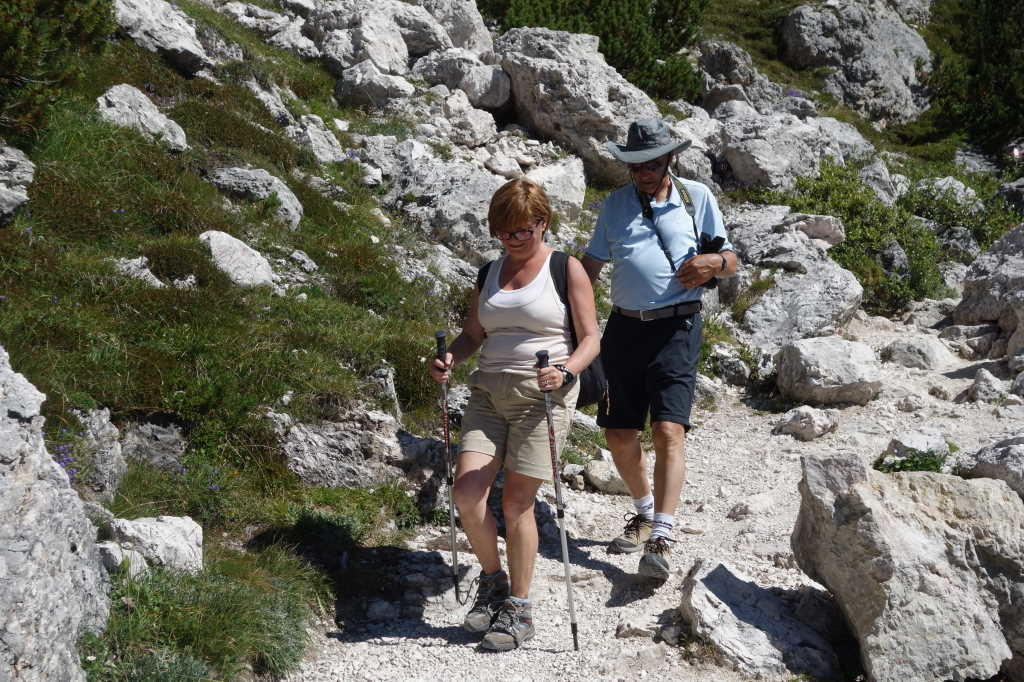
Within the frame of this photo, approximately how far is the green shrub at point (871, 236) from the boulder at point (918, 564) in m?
9.38

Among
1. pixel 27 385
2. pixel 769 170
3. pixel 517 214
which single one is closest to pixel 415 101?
pixel 769 170

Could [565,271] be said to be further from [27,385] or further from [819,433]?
[819,433]

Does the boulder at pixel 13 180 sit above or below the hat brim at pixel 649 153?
below

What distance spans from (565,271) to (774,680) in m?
2.55

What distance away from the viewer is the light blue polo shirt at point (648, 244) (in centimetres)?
561

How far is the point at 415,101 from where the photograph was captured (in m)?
14.5

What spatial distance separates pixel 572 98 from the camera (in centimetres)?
1509

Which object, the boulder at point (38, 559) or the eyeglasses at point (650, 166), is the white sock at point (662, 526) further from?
the boulder at point (38, 559)

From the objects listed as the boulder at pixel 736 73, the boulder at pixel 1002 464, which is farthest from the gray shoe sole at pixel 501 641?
the boulder at pixel 736 73

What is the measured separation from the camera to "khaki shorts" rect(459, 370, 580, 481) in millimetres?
4965

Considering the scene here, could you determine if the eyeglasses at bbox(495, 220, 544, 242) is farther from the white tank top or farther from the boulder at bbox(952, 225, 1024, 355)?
the boulder at bbox(952, 225, 1024, 355)

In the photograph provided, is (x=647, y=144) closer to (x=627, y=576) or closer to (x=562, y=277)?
(x=562, y=277)

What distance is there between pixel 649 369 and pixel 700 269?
76cm

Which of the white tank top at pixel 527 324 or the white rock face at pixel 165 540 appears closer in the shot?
the white rock face at pixel 165 540
